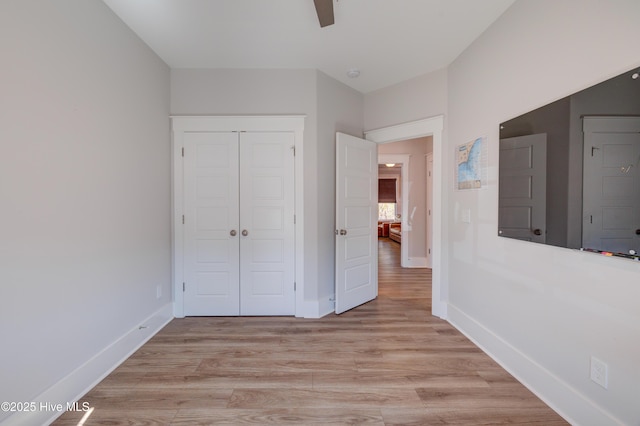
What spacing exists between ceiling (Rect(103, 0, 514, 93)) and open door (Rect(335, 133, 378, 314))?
0.85 m

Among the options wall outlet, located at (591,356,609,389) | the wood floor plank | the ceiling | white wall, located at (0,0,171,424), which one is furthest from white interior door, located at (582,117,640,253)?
white wall, located at (0,0,171,424)

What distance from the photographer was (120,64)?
207cm

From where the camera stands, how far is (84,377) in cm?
170

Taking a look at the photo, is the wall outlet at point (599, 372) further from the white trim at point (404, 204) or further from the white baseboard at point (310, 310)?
the white trim at point (404, 204)

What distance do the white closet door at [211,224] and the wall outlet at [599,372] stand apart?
281 centimetres

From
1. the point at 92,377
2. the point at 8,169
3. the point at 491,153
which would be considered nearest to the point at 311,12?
the point at 491,153

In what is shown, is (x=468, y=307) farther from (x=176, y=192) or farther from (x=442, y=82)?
(x=176, y=192)

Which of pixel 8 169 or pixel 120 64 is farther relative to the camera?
pixel 120 64

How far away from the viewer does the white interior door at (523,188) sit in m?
1.65

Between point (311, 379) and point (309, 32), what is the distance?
2.78 meters

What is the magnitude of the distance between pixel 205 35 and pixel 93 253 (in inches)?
78.9

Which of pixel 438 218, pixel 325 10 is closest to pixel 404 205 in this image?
pixel 438 218

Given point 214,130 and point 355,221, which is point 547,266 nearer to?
point 355,221

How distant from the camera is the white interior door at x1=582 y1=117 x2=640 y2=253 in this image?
1.18 metres
